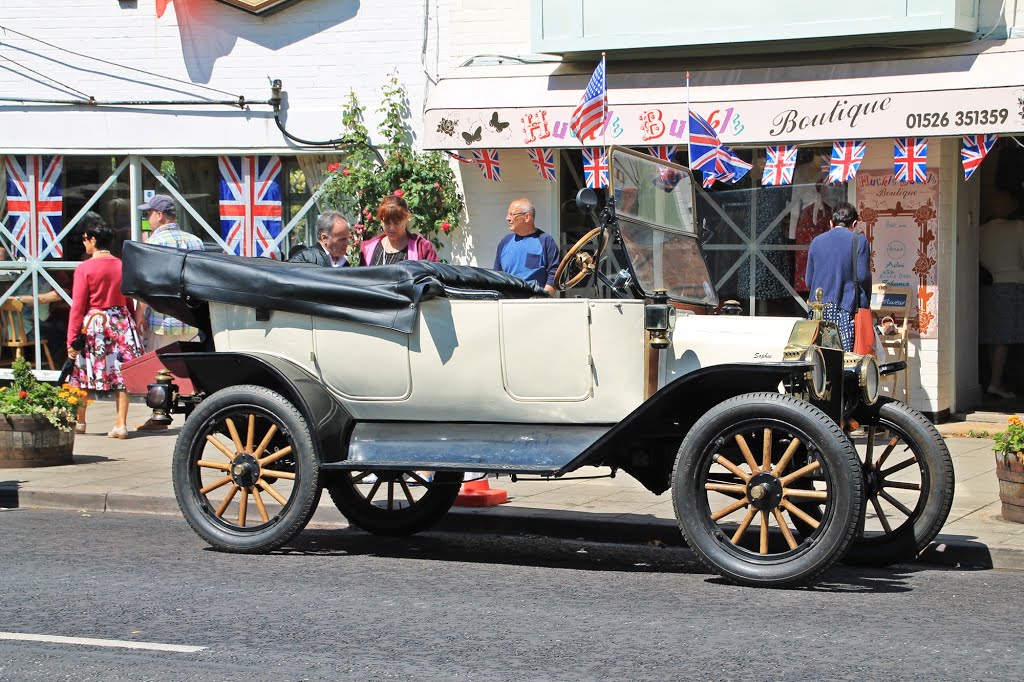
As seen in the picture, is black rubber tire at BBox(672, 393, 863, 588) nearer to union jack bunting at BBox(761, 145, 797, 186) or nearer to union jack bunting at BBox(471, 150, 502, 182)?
union jack bunting at BBox(761, 145, 797, 186)

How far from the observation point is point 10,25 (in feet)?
47.5

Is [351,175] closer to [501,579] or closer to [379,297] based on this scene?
[379,297]

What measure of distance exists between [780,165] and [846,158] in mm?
577

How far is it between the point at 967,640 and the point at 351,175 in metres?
8.68

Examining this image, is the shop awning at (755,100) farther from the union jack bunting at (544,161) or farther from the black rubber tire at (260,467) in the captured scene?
the black rubber tire at (260,467)

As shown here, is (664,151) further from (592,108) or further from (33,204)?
(33,204)

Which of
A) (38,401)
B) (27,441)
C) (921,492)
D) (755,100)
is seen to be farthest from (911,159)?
(27,441)

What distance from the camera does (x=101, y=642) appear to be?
17.8ft

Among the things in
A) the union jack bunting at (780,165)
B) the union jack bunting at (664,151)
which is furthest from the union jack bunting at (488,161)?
the union jack bunting at (780,165)

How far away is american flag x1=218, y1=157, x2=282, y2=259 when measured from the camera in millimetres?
14023

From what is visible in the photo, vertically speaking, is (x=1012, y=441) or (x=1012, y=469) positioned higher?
(x=1012, y=441)

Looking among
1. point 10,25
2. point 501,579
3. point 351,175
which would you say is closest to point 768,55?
point 351,175

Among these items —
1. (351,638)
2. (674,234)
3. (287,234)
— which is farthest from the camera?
(287,234)

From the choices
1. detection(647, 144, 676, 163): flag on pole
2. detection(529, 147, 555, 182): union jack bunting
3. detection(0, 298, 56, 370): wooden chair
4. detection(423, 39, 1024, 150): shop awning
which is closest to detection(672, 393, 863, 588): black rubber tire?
detection(423, 39, 1024, 150): shop awning
